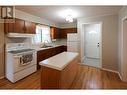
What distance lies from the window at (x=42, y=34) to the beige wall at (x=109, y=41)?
276cm

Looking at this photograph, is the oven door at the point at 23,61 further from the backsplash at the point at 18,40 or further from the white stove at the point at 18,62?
the backsplash at the point at 18,40

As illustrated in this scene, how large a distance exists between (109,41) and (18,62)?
342 cm

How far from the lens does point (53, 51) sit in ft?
19.7

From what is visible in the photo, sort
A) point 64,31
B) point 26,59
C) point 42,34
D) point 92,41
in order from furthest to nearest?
1. point 64,31
2. point 92,41
3. point 42,34
4. point 26,59

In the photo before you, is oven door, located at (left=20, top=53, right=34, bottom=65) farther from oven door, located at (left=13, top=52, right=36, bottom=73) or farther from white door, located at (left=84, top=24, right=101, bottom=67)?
white door, located at (left=84, top=24, right=101, bottom=67)

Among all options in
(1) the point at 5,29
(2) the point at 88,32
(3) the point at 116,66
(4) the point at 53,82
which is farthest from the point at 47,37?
(4) the point at 53,82

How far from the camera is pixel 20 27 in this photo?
13.0 ft

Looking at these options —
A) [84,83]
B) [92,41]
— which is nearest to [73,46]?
[92,41]

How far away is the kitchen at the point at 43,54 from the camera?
2568 millimetres

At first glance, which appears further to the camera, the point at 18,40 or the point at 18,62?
the point at 18,40

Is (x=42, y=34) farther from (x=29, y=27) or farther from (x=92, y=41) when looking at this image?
(x=92, y=41)

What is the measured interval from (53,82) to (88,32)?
5338mm
